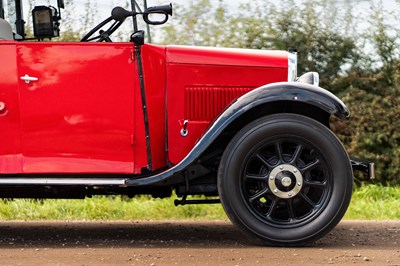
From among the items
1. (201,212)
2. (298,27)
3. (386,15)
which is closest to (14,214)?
(201,212)

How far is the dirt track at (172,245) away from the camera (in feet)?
19.7

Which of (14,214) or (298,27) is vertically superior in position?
(298,27)

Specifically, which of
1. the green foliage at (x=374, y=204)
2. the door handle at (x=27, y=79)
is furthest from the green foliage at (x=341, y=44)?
the door handle at (x=27, y=79)

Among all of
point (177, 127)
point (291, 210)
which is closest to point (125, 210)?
point (177, 127)

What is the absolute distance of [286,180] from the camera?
6461 millimetres

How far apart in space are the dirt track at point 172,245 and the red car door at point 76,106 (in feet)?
1.84

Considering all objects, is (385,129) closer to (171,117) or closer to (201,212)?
(201,212)

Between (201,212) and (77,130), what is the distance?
102 inches

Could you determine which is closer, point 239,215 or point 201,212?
point 239,215

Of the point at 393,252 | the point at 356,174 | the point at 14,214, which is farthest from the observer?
the point at 356,174

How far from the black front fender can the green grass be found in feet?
7.63

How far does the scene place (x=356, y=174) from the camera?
10.1 meters

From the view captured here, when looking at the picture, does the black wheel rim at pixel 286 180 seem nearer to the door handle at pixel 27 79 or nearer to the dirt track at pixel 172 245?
the dirt track at pixel 172 245

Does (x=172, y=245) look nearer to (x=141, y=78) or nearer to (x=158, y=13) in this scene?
(x=141, y=78)
